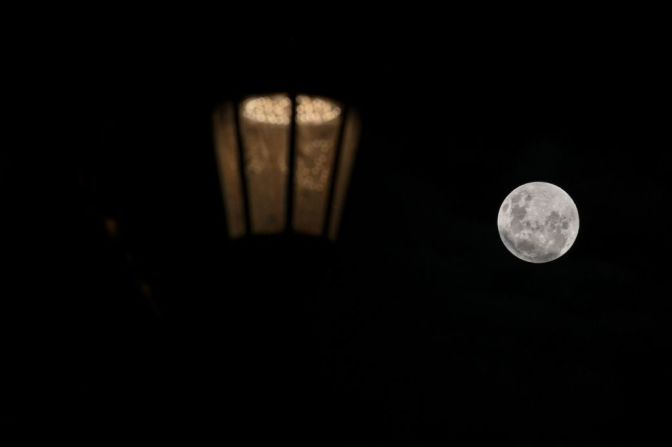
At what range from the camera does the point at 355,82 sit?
285 centimetres

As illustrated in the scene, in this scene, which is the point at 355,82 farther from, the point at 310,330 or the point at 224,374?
the point at 224,374

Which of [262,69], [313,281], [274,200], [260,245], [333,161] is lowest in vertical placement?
[313,281]

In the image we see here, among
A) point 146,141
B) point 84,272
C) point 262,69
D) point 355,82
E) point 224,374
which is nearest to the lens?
point 262,69

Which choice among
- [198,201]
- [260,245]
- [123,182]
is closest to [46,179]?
[123,182]

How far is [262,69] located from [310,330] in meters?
1.50

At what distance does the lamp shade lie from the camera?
8.93 ft

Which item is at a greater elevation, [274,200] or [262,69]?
[262,69]

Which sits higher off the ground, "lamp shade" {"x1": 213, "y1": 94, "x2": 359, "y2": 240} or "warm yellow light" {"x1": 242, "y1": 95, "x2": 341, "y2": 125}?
"warm yellow light" {"x1": 242, "y1": 95, "x2": 341, "y2": 125}

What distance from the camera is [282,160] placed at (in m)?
2.80

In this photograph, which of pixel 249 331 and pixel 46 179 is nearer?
pixel 249 331

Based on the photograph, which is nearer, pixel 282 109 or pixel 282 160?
pixel 282 109

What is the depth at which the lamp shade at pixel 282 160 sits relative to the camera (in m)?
2.72

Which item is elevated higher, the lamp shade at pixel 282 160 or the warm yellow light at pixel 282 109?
the warm yellow light at pixel 282 109

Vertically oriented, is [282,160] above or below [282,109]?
below
